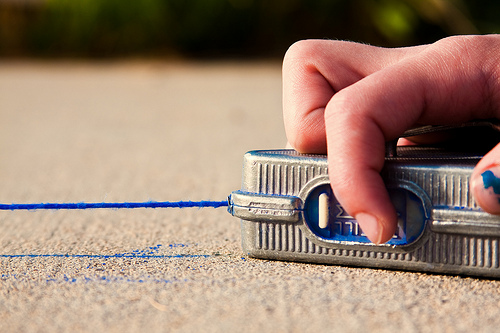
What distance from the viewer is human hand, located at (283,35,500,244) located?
911mm

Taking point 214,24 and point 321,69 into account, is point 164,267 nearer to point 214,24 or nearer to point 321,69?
point 321,69

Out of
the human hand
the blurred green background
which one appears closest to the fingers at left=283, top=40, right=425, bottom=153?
the human hand

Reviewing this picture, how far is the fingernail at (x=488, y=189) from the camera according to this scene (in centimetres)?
89

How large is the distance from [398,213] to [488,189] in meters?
0.14

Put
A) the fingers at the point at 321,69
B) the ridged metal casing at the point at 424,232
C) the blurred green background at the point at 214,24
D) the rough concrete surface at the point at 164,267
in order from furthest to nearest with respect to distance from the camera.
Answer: the blurred green background at the point at 214,24 → the fingers at the point at 321,69 → the ridged metal casing at the point at 424,232 → the rough concrete surface at the point at 164,267

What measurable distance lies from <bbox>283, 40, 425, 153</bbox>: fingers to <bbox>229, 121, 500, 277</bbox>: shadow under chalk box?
0.08 metres

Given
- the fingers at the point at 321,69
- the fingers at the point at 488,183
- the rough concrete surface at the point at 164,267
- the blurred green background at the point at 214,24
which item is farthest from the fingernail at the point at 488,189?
the blurred green background at the point at 214,24

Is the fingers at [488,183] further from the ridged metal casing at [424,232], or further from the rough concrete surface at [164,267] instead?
the rough concrete surface at [164,267]

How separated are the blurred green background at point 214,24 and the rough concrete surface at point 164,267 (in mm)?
3156

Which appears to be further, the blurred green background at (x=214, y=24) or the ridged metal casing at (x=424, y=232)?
the blurred green background at (x=214, y=24)

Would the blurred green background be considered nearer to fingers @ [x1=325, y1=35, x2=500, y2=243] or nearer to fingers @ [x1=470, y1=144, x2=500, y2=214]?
fingers @ [x1=325, y1=35, x2=500, y2=243]

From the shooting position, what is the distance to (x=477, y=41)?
105 centimetres

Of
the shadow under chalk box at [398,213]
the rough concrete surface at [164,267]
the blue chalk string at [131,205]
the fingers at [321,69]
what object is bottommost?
the rough concrete surface at [164,267]

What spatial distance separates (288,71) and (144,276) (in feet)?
1.43
